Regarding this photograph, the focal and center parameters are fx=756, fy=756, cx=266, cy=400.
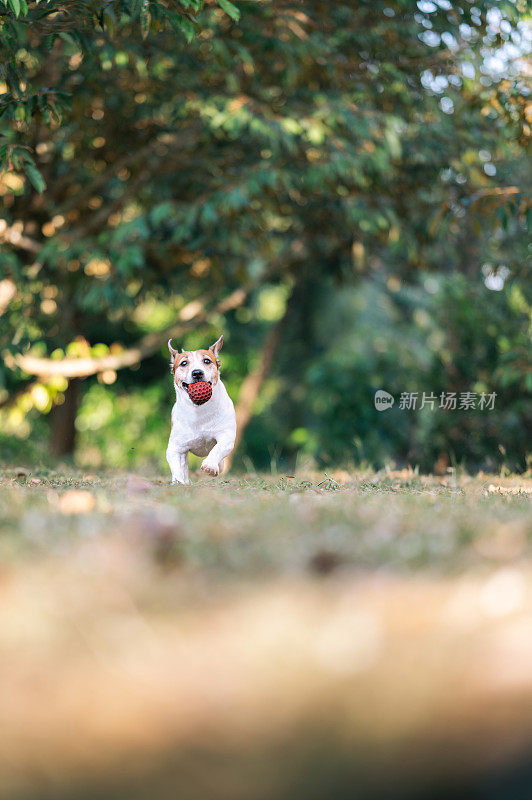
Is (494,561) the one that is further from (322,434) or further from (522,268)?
(322,434)

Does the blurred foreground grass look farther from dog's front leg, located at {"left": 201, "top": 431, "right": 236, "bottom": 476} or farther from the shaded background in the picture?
the shaded background

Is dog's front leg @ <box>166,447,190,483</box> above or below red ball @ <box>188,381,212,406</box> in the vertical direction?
below

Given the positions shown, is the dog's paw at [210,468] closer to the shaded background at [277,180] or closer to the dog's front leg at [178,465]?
the dog's front leg at [178,465]

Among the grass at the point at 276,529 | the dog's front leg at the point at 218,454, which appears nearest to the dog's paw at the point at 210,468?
the dog's front leg at the point at 218,454

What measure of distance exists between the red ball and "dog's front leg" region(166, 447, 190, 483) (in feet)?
1.27

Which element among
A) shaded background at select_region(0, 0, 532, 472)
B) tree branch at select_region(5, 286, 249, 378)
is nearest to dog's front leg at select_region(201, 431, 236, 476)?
shaded background at select_region(0, 0, 532, 472)

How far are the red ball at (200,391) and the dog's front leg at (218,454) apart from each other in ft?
0.92

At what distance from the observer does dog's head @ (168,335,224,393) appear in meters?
4.02

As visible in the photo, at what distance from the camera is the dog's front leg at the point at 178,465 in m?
4.16

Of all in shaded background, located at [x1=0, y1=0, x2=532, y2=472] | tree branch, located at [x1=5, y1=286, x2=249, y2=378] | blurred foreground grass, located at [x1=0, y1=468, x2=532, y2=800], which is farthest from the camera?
tree branch, located at [x1=5, y1=286, x2=249, y2=378]

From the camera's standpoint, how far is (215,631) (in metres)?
1.59

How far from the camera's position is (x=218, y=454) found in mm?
4055

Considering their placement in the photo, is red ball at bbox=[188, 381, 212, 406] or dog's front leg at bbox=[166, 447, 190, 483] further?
dog's front leg at bbox=[166, 447, 190, 483]

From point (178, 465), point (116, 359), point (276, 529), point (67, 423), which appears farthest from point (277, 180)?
point (276, 529)
